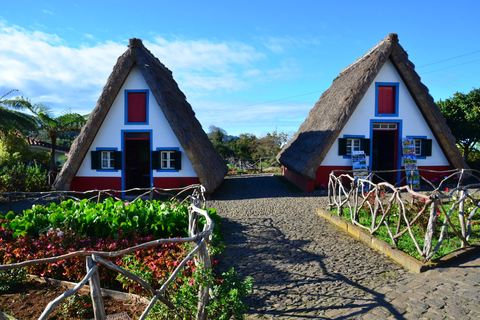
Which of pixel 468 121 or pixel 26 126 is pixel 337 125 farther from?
pixel 26 126

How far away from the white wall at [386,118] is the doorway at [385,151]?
369 millimetres

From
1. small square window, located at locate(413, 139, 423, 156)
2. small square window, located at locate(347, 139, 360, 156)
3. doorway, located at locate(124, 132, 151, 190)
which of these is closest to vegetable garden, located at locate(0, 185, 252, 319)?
small square window, located at locate(347, 139, 360, 156)

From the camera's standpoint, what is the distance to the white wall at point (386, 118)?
1297 cm

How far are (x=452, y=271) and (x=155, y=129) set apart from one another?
33.5 feet

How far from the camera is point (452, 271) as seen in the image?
478 centimetres

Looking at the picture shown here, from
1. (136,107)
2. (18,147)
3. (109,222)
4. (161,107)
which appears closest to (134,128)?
(136,107)

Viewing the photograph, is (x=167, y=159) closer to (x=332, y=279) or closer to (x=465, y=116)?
(x=332, y=279)

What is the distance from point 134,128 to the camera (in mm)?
12453

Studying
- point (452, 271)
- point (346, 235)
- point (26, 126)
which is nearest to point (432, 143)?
point (346, 235)

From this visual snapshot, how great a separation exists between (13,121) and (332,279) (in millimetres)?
19225

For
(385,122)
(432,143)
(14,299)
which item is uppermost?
(385,122)

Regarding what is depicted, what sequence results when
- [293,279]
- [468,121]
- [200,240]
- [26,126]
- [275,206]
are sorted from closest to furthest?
[200,240] < [293,279] < [275,206] < [468,121] < [26,126]

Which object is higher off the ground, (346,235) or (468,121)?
(468,121)

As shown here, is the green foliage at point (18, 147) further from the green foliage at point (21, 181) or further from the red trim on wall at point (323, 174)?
the red trim on wall at point (323, 174)
